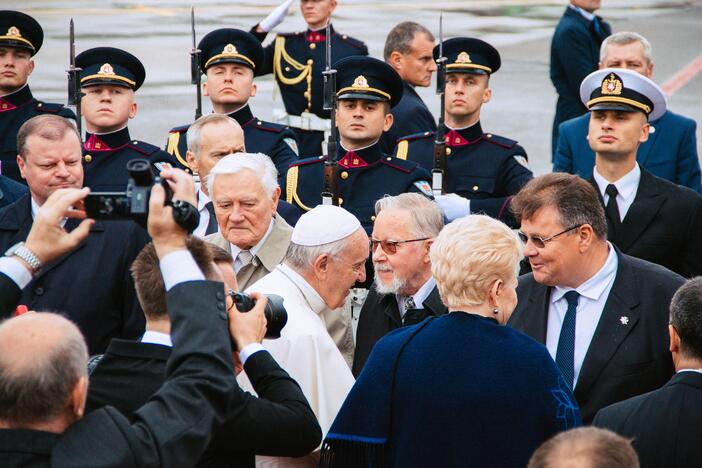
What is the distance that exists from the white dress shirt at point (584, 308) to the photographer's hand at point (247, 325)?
1.41m

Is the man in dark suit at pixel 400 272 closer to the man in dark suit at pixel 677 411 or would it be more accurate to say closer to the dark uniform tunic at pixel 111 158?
the man in dark suit at pixel 677 411

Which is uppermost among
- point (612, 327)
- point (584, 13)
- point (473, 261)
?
point (584, 13)

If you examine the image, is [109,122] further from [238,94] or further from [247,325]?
[247,325]

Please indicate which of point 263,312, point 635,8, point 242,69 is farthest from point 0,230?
point 635,8

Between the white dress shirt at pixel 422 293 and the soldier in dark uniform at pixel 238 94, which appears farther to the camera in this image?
the soldier in dark uniform at pixel 238 94

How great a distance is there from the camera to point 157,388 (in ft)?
11.2

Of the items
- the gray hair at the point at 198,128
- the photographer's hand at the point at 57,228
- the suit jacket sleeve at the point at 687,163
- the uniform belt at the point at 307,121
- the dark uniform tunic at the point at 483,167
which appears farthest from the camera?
the uniform belt at the point at 307,121

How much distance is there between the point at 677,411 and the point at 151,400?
5.24ft

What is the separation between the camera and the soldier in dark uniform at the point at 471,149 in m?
6.97

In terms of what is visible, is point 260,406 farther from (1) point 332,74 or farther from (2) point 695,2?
(2) point 695,2

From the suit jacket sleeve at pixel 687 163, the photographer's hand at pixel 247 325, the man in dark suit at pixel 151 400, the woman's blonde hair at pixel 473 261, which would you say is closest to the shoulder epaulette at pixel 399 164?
the suit jacket sleeve at pixel 687 163

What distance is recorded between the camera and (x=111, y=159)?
6.88m

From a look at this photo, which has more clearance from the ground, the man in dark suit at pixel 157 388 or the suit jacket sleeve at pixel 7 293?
the suit jacket sleeve at pixel 7 293

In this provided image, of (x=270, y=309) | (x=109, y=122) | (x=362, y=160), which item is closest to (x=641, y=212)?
(x=362, y=160)
